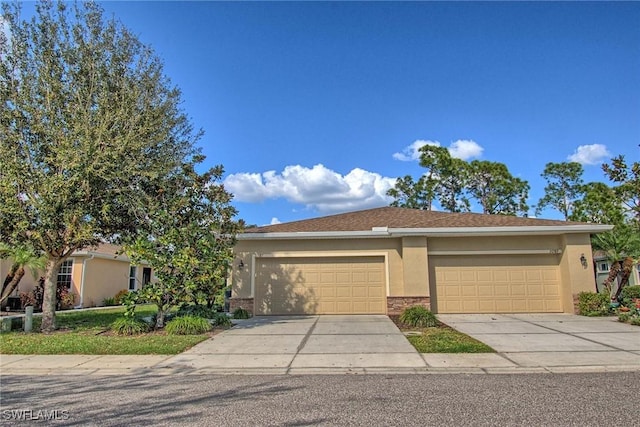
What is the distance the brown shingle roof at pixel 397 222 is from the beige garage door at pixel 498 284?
45.1 inches

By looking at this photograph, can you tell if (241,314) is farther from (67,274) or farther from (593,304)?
(593,304)

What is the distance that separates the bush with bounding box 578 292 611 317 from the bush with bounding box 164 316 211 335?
10773 millimetres

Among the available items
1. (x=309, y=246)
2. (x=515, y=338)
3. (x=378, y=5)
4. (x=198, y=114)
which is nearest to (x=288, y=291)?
(x=309, y=246)

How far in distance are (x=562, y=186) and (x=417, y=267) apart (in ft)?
90.3

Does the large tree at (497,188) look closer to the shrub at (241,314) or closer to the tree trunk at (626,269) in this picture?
the tree trunk at (626,269)

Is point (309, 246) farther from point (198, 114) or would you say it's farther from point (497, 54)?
point (497, 54)

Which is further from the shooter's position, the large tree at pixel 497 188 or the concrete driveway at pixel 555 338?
the large tree at pixel 497 188

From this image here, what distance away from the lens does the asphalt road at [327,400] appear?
13.3ft

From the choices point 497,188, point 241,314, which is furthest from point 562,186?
point 241,314

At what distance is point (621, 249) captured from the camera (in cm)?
1398

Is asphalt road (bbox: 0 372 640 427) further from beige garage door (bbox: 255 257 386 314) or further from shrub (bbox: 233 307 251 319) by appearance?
beige garage door (bbox: 255 257 386 314)

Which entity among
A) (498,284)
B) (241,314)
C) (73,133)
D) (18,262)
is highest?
(73,133)

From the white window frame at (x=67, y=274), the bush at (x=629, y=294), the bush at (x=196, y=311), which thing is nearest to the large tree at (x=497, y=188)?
the bush at (x=629, y=294)

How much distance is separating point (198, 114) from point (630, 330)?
12.3 metres
